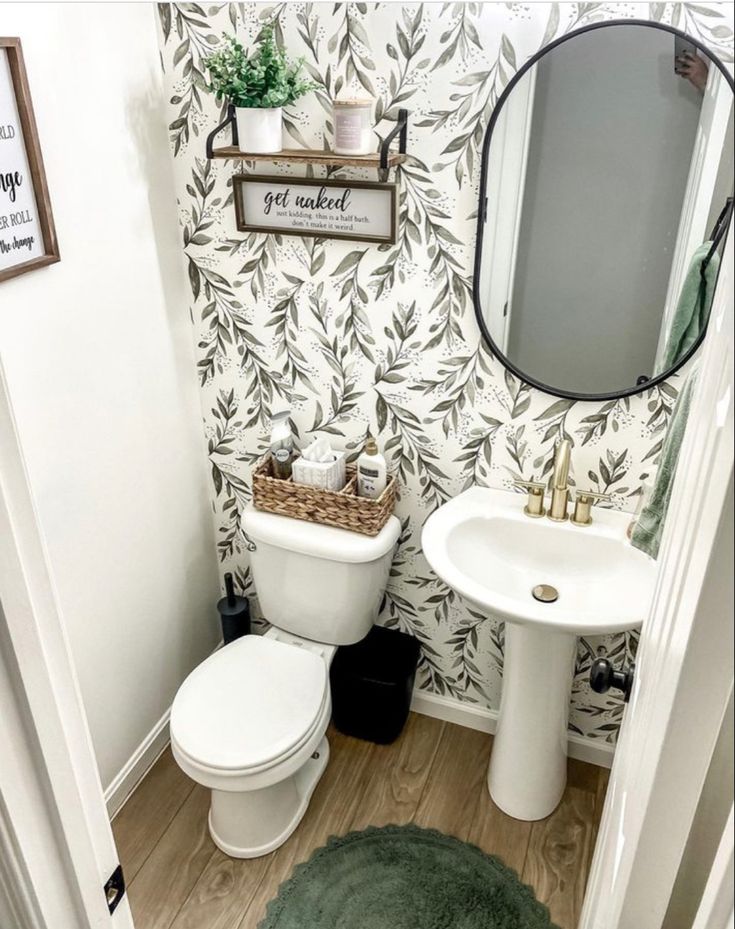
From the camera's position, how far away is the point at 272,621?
2250mm

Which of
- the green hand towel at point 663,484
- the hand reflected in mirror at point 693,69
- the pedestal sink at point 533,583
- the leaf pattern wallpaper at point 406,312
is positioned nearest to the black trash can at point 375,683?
the leaf pattern wallpaper at point 406,312

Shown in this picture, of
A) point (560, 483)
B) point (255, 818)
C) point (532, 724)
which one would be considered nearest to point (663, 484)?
point (560, 483)

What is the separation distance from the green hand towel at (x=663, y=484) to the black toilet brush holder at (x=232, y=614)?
47.3 inches

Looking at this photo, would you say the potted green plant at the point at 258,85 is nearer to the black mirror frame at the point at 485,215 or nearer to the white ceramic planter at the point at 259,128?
the white ceramic planter at the point at 259,128

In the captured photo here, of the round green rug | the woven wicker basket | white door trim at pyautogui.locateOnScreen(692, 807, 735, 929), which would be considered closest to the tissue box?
the woven wicker basket

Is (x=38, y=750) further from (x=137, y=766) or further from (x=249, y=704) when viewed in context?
(x=137, y=766)

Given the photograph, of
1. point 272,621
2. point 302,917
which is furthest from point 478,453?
point 302,917

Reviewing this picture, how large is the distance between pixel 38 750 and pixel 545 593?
1314mm

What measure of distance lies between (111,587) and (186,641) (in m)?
0.46

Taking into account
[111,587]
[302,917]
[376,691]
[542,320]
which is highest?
[542,320]

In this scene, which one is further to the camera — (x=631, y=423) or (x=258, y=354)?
(x=258, y=354)

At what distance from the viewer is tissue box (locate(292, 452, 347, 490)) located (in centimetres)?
206

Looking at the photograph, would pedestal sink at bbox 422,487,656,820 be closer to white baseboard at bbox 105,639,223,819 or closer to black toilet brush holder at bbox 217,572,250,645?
black toilet brush holder at bbox 217,572,250,645

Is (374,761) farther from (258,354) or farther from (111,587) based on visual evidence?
(258,354)
